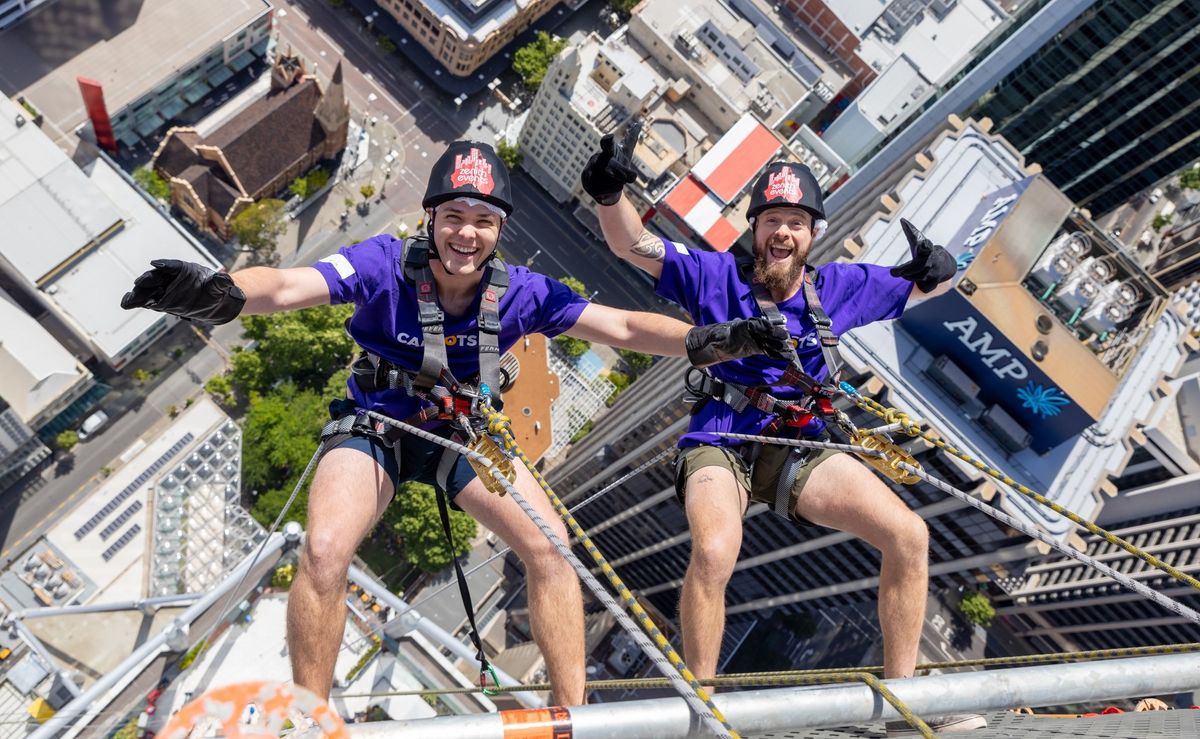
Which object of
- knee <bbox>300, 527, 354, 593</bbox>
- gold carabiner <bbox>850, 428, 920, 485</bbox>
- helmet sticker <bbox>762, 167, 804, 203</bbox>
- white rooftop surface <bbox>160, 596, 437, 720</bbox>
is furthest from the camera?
white rooftop surface <bbox>160, 596, 437, 720</bbox>

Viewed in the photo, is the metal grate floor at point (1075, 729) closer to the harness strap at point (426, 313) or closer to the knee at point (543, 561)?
the knee at point (543, 561)

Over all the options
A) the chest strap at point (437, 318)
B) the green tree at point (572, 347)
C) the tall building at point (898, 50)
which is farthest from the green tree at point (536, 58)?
the chest strap at point (437, 318)

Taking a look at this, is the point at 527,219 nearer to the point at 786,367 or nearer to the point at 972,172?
the point at 972,172

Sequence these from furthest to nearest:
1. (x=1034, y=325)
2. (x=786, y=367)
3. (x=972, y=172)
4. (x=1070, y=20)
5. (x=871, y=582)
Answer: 1. (x=1070, y=20)
2. (x=871, y=582)
3. (x=972, y=172)
4. (x=1034, y=325)
5. (x=786, y=367)

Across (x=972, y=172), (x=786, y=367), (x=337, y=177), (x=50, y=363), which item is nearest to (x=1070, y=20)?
(x=972, y=172)

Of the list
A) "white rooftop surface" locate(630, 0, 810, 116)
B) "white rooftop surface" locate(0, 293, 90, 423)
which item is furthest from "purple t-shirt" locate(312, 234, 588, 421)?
"white rooftop surface" locate(630, 0, 810, 116)

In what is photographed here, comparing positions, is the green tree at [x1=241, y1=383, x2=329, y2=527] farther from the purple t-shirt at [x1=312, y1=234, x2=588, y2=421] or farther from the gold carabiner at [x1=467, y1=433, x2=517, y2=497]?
the gold carabiner at [x1=467, y1=433, x2=517, y2=497]

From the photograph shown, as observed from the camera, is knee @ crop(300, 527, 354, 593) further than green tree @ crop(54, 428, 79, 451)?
No
